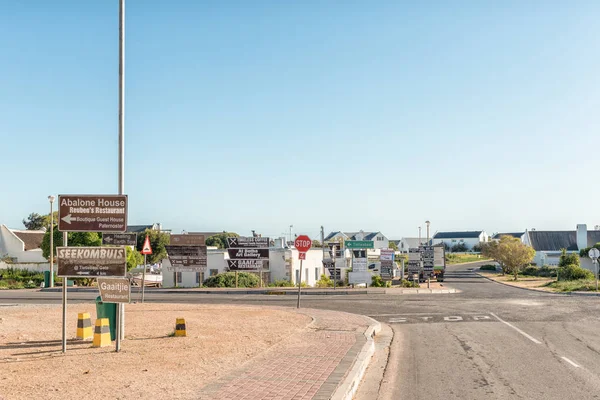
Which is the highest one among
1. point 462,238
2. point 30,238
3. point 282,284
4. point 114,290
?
point 462,238

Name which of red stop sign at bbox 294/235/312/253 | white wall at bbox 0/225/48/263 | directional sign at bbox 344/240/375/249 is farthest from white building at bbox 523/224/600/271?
red stop sign at bbox 294/235/312/253

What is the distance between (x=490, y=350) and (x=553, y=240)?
321ft

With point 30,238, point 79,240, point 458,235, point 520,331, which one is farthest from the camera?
point 458,235

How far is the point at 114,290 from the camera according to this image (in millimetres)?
12070

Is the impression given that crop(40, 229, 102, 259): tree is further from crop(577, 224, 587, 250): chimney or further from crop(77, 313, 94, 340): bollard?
crop(577, 224, 587, 250): chimney

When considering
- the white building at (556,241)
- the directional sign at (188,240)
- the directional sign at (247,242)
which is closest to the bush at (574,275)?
the directional sign at (247,242)

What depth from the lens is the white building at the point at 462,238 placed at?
7151 inches

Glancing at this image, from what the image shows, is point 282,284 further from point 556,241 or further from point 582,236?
point 556,241

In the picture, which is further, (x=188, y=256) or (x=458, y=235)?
(x=458, y=235)

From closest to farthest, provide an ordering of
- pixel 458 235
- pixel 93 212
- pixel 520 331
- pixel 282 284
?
1. pixel 93 212
2. pixel 520 331
3. pixel 282 284
4. pixel 458 235

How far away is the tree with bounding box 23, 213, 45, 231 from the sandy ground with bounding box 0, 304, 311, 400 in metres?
104

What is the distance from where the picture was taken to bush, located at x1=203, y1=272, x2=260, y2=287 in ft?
135

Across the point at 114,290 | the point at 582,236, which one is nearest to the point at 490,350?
the point at 114,290

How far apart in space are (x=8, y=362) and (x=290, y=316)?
1037 centimetres
